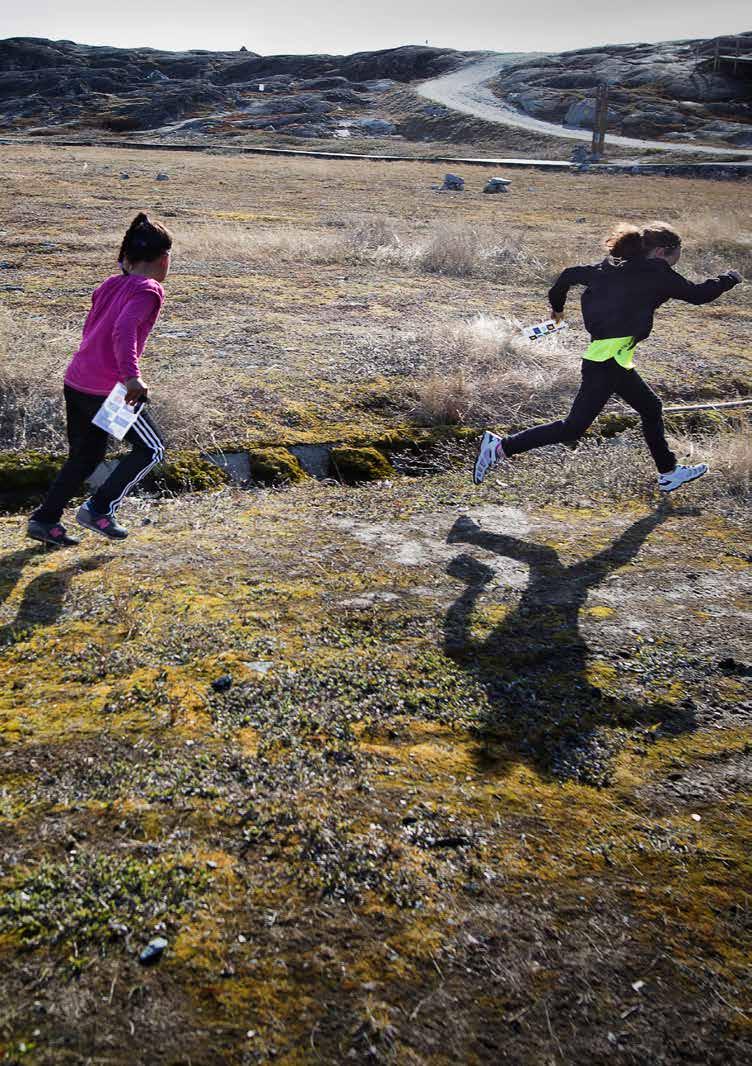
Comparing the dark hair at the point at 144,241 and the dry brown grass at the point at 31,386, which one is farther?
the dry brown grass at the point at 31,386

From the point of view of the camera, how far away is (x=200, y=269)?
10.2 m

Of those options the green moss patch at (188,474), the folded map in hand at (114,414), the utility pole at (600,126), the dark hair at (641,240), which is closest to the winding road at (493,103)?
the utility pole at (600,126)

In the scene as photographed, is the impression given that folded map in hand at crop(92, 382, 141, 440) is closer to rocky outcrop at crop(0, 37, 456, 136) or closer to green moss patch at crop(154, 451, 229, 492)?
green moss patch at crop(154, 451, 229, 492)

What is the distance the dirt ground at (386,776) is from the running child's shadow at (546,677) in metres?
0.01

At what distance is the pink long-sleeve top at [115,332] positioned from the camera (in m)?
3.52

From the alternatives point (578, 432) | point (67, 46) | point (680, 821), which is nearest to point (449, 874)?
point (680, 821)

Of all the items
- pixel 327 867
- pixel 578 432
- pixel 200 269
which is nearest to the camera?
pixel 327 867

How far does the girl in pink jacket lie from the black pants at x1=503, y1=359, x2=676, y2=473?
2.21 metres

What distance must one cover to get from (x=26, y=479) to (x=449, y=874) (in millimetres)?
3515

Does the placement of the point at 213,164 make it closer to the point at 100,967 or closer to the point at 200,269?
the point at 200,269

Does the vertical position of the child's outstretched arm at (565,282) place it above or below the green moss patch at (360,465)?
above

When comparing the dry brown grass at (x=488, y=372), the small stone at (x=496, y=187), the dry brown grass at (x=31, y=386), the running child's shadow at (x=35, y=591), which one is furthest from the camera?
the small stone at (x=496, y=187)

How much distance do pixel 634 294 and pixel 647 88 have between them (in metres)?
71.9

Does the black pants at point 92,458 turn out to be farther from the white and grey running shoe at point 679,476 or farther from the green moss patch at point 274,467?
the white and grey running shoe at point 679,476
